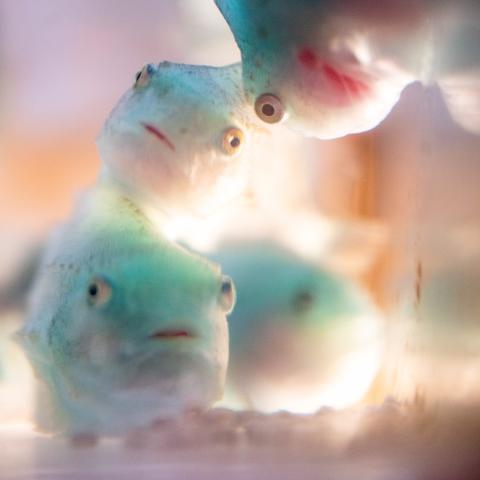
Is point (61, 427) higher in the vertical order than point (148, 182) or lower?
lower

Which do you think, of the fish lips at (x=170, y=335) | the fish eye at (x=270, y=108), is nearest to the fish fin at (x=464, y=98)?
the fish eye at (x=270, y=108)

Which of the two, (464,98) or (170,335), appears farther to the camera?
(464,98)

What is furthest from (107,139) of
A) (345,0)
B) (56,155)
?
(345,0)

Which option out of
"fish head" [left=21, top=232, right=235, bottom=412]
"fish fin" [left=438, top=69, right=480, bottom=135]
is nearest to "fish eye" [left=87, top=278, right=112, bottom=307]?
"fish head" [left=21, top=232, right=235, bottom=412]

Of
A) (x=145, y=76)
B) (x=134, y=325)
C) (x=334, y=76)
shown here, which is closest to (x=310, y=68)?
(x=334, y=76)

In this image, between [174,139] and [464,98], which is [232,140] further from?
[464,98]

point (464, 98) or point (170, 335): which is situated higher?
point (464, 98)

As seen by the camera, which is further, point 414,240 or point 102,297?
point 414,240

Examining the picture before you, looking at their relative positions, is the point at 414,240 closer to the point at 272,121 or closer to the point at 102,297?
the point at 272,121
